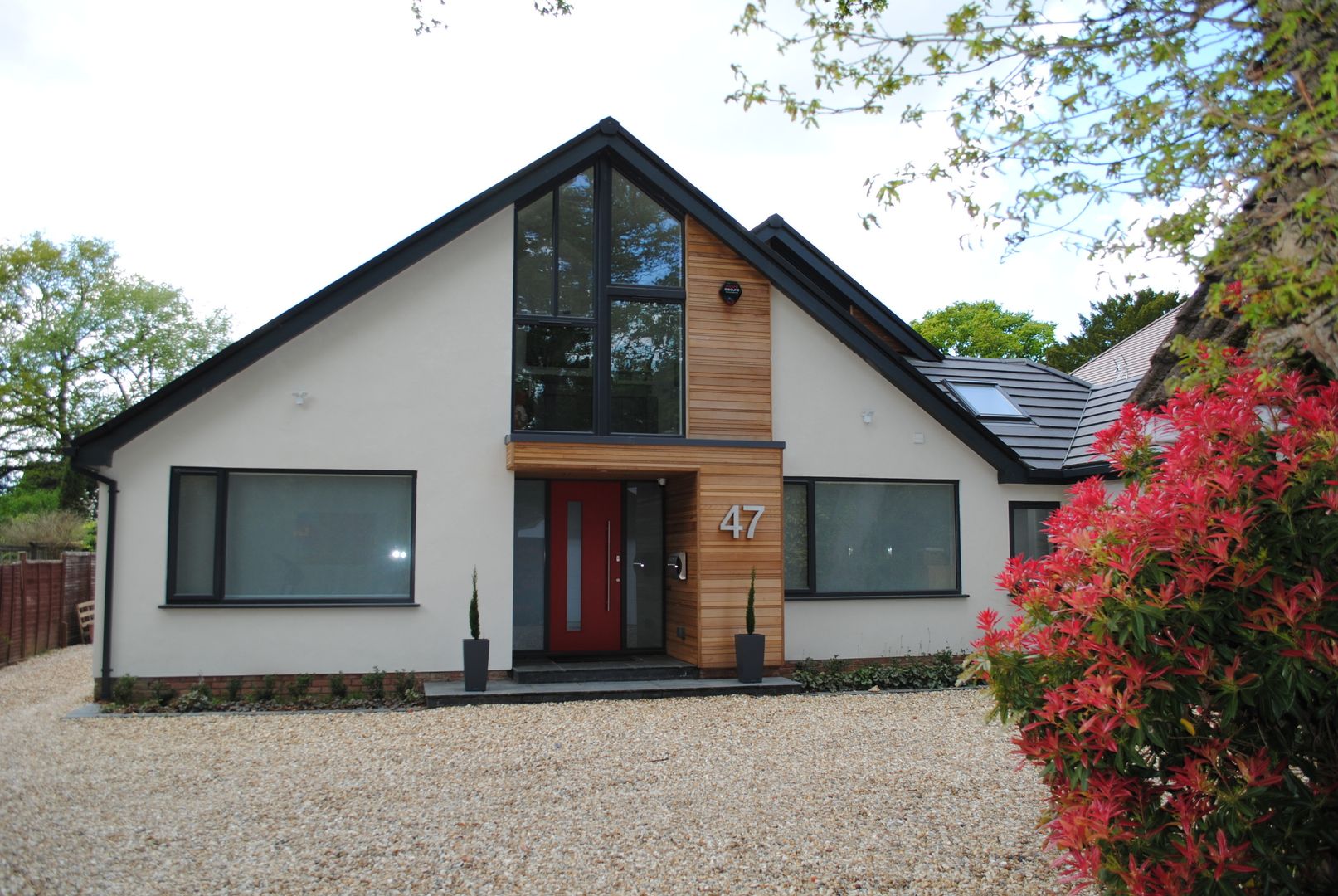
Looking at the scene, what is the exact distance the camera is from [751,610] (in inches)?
434

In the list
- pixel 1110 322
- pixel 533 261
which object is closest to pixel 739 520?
pixel 533 261

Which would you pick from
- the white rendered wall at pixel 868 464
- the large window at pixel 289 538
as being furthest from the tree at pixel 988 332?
the large window at pixel 289 538

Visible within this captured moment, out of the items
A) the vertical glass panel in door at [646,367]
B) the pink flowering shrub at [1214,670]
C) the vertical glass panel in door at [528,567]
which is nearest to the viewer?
the pink flowering shrub at [1214,670]

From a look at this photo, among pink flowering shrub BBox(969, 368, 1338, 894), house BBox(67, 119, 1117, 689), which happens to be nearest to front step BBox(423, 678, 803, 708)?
house BBox(67, 119, 1117, 689)

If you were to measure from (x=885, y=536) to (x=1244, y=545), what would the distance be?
30.2ft

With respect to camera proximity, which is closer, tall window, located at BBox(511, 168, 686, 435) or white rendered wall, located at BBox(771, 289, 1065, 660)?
tall window, located at BBox(511, 168, 686, 435)

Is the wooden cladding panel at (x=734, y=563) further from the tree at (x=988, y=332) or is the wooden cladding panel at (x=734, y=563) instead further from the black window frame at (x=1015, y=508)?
the tree at (x=988, y=332)

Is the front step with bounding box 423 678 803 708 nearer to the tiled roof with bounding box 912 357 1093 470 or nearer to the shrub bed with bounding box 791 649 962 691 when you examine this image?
the shrub bed with bounding box 791 649 962 691

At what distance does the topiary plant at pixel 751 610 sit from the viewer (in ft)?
36.1

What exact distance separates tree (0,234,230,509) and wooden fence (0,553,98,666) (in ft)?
74.9

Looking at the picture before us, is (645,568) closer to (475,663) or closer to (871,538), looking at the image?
(871,538)

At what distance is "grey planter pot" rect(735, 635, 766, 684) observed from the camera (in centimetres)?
1088

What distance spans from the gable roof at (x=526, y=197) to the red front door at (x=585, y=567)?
330 cm

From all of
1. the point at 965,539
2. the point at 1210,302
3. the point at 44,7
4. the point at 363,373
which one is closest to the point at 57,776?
the point at 363,373
